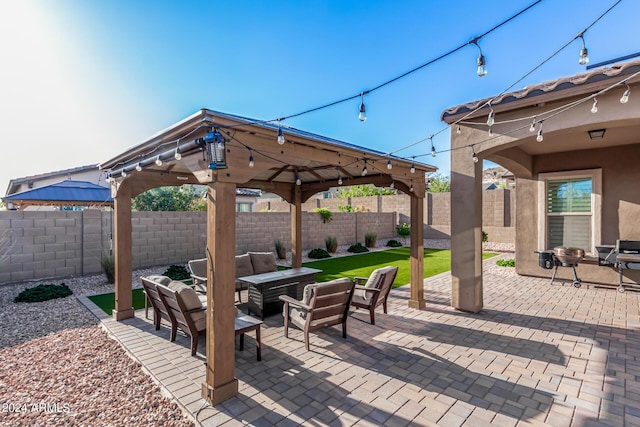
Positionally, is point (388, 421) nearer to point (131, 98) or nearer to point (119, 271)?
point (119, 271)

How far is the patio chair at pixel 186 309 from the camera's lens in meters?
3.71

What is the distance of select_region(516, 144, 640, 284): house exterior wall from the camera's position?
267 inches

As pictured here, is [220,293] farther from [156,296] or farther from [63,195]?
[63,195]

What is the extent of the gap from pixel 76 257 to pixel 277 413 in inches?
323

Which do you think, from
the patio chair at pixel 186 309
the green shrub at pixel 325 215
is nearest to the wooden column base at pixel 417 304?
the patio chair at pixel 186 309

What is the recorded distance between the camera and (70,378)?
346cm

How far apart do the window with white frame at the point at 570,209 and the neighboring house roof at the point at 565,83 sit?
404cm

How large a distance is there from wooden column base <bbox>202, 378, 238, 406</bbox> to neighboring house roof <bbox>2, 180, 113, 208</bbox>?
912 cm

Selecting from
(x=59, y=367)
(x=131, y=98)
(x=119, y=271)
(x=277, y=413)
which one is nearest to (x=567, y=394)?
(x=277, y=413)

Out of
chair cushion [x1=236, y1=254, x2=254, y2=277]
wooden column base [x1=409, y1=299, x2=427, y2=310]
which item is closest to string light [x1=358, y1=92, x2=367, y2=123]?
wooden column base [x1=409, y1=299, x2=427, y2=310]

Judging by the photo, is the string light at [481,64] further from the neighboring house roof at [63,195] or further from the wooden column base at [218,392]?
the neighboring house roof at [63,195]

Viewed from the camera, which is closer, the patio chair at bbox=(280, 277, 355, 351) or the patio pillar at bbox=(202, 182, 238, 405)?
the patio pillar at bbox=(202, 182, 238, 405)

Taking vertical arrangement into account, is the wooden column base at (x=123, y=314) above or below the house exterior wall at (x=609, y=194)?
below

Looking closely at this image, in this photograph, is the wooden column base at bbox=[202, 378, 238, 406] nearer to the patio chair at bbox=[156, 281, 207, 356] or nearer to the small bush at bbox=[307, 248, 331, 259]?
the patio chair at bbox=[156, 281, 207, 356]
